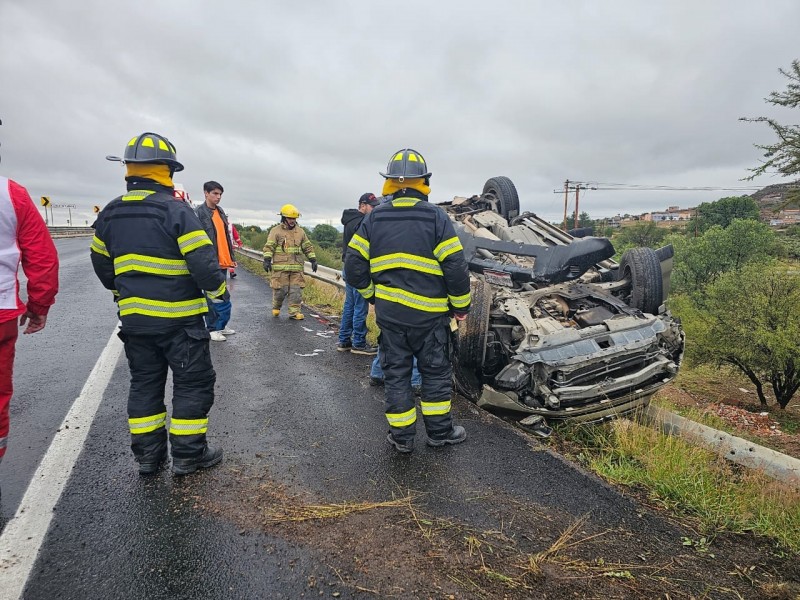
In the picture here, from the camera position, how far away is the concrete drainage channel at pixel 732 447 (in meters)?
2.83

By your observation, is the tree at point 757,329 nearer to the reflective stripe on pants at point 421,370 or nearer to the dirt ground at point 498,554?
the dirt ground at point 498,554

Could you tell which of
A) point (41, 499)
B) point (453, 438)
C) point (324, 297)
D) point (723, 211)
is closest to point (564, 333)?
point (453, 438)

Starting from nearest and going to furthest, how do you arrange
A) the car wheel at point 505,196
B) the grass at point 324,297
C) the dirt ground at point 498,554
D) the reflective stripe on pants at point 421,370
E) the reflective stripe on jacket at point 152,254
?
the dirt ground at point 498,554
the reflective stripe on jacket at point 152,254
the reflective stripe on pants at point 421,370
the car wheel at point 505,196
the grass at point 324,297

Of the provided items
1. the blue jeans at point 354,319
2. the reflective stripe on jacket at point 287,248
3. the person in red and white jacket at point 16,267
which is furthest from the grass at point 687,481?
the reflective stripe on jacket at point 287,248

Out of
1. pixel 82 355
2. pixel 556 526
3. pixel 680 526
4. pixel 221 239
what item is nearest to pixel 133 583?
pixel 556 526

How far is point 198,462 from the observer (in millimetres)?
2656

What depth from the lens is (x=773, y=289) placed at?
928cm

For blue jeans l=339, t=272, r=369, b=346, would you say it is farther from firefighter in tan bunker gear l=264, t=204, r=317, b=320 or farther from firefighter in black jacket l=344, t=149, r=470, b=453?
firefighter in black jacket l=344, t=149, r=470, b=453

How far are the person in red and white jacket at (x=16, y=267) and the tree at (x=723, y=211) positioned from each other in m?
55.5

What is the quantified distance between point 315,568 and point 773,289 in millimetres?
10953

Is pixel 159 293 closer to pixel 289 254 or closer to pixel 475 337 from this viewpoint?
pixel 475 337

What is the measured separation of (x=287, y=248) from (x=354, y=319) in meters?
2.14

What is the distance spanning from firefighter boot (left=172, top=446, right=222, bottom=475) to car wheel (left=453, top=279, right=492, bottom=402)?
2005mm

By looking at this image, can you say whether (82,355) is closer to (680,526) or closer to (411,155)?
(411,155)
